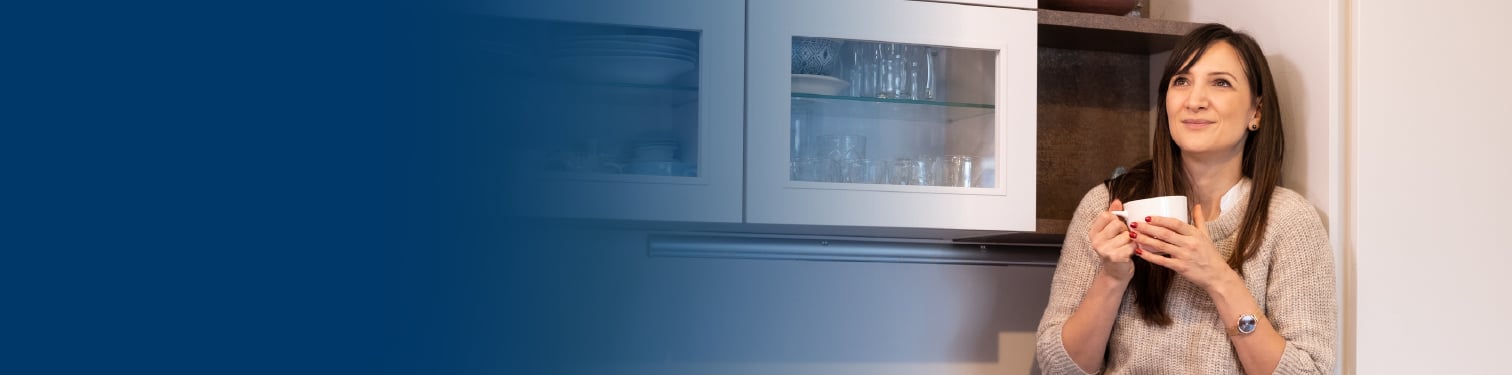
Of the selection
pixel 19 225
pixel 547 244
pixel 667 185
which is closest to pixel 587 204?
pixel 547 244

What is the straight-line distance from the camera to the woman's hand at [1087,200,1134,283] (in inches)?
49.2

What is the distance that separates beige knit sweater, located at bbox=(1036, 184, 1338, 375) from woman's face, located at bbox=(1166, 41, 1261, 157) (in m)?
0.07

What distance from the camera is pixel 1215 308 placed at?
1297mm

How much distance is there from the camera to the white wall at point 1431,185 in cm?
134

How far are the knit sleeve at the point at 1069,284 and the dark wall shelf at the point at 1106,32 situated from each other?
0.21 meters

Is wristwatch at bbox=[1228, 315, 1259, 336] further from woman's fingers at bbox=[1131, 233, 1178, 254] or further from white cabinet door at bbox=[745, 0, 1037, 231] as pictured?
white cabinet door at bbox=[745, 0, 1037, 231]

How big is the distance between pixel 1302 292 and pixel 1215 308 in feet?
0.28

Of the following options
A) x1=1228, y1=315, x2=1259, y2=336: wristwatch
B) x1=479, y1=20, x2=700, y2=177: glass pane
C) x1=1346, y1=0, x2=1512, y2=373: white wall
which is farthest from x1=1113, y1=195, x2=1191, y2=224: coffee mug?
x1=479, y1=20, x2=700, y2=177: glass pane

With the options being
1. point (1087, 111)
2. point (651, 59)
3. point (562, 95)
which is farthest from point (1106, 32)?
point (562, 95)

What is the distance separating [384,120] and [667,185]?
34.9 inches

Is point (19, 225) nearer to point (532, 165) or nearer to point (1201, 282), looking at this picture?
point (532, 165)

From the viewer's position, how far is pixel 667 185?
4.07 feet
